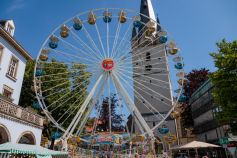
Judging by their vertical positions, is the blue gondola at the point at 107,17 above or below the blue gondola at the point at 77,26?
above

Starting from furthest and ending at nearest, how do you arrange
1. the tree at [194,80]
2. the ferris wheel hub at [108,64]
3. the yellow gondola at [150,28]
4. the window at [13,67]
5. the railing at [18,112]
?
1. the tree at [194,80]
2. the yellow gondola at [150,28]
3. the ferris wheel hub at [108,64]
4. the window at [13,67]
5. the railing at [18,112]

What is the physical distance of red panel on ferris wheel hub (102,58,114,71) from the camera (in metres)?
20.8

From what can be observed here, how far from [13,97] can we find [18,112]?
445 centimetres

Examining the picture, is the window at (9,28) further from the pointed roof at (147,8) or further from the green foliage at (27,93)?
the pointed roof at (147,8)

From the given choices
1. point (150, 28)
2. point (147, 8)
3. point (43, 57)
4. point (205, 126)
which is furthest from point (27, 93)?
point (147, 8)

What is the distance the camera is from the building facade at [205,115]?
3253cm

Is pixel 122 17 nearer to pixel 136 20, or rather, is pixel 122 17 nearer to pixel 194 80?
pixel 136 20

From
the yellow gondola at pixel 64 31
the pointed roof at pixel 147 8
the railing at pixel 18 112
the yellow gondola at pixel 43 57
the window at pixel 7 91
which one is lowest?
the railing at pixel 18 112

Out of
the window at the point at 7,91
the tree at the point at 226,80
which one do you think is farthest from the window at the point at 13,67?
the tree at the point at 226,80

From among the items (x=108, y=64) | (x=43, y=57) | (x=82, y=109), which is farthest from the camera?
(x=108, y=64)

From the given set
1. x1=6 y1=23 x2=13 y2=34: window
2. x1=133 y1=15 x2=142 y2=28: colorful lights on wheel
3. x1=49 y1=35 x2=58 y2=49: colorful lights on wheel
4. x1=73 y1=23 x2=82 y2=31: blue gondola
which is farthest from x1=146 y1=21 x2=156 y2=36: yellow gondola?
x1=6 y1=23 x2=13 y2=34: window

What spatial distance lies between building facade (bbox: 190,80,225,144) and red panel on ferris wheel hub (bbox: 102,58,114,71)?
1772 centimetres

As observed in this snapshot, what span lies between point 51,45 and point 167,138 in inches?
504

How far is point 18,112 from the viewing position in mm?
15500
